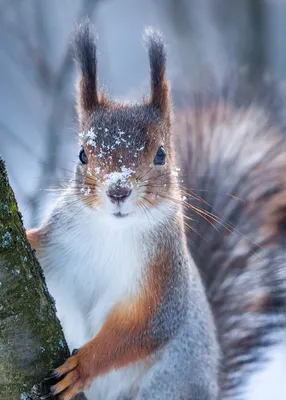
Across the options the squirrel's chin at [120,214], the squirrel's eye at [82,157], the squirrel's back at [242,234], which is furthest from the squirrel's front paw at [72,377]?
the squirrel's back at [242,234]

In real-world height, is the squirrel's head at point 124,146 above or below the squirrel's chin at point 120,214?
above

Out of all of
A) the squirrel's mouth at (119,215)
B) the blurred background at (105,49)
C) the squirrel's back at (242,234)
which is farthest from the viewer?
the blurred background at (105,49)

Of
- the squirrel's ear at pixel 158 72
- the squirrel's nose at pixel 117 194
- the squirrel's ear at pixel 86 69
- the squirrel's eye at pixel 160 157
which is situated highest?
the squirrel's ear at pixel 86 69

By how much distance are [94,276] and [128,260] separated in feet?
0.36

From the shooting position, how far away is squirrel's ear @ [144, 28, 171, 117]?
5.83ft

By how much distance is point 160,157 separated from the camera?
1.75 meters

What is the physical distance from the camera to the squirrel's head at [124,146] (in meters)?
1.56

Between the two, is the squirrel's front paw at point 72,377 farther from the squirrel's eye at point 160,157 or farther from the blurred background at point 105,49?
the blurred background at point 105,49

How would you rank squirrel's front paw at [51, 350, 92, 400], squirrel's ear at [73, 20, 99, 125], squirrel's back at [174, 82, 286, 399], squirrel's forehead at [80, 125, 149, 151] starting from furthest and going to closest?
squirrel's back at [174, 82, 286, 399]
squirrel's ear at [73, 20, 99, 125]
squirrel's forehead at [80, 125, 149, 151]
squirrel's front paw at [51, 350, 92, 400]

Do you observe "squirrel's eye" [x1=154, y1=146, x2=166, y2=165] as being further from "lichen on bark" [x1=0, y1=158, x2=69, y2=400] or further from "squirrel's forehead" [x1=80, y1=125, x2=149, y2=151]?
"lichen on bark" [x1=0, y1=158, x2=69, y2=400]

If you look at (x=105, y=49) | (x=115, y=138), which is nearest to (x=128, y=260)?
(x=115, y=138)

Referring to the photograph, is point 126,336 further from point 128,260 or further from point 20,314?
point 20,314

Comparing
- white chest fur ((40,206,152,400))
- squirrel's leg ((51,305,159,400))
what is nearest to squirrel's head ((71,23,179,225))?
white chest fur ((40,206,152,400))

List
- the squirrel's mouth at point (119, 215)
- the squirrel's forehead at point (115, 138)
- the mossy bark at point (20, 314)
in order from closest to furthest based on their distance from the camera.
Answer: the mossy bark at point (20, 314) < the squirrel's mouth at point (119, 215) < the squirrel's forehead at point (115, 138)
